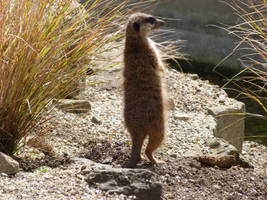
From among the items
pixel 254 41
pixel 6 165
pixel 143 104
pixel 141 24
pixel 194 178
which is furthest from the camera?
pixel 254 41

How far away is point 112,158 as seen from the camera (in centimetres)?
346

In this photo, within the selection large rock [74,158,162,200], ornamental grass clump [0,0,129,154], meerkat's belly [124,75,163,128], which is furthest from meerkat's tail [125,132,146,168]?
ornamental grass clump [0,0,129,154]

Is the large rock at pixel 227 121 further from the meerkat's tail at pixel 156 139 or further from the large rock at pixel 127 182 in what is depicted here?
the large rock at pixel 127 182

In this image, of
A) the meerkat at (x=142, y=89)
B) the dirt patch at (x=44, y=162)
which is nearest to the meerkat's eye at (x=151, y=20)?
the meerkat at (x=142, y=89)

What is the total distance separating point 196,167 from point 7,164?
1.47 meters

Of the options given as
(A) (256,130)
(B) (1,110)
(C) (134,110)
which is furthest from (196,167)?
(A) (256,130)

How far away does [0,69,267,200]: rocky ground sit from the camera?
2.70m

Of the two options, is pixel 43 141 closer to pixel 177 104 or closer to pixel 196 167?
pixel 196 167

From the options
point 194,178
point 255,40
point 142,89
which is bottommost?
point 194,178

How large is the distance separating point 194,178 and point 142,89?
32.7 inches

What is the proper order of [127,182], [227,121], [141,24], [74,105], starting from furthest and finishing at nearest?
1. [227,121]
2. [74,105]
3. [141,24]
4. [127,182]

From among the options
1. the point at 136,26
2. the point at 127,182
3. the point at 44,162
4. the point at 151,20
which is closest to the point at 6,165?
the point at 44,162

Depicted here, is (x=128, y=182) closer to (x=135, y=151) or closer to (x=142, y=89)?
(x=135, y=151)

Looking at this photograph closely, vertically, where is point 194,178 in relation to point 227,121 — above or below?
below
